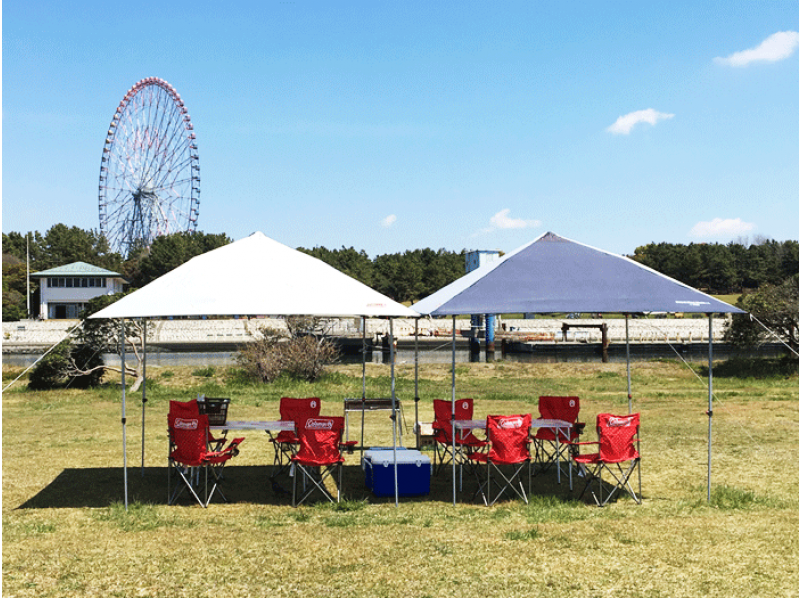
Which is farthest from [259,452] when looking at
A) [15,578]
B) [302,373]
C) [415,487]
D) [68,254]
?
[68,254]

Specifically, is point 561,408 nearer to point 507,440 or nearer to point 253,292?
point 507,440

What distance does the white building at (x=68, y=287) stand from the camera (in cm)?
6384

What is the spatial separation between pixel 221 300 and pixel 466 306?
2.44 meters

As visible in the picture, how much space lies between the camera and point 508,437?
7820 millimetres

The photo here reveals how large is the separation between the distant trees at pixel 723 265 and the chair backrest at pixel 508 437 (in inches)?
2949

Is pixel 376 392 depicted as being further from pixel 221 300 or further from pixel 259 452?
pixel 221 300

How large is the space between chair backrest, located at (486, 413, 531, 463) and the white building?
6093 cm

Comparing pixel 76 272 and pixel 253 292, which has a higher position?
pixel 76 272

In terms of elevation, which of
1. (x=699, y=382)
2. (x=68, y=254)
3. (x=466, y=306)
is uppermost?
(x=68, y=254)

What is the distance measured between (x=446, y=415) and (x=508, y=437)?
5.08 ft

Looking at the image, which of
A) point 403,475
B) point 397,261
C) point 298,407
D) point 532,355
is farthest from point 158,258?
point 403,475

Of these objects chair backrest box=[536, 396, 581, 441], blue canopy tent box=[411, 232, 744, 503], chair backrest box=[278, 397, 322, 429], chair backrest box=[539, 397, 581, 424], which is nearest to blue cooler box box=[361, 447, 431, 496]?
blue canopy tent box=[411, 232, 744, 503]

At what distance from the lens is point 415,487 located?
821cm

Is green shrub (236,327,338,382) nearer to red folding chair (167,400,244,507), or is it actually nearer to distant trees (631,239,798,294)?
→ red folding chair (167,400,244,507)
